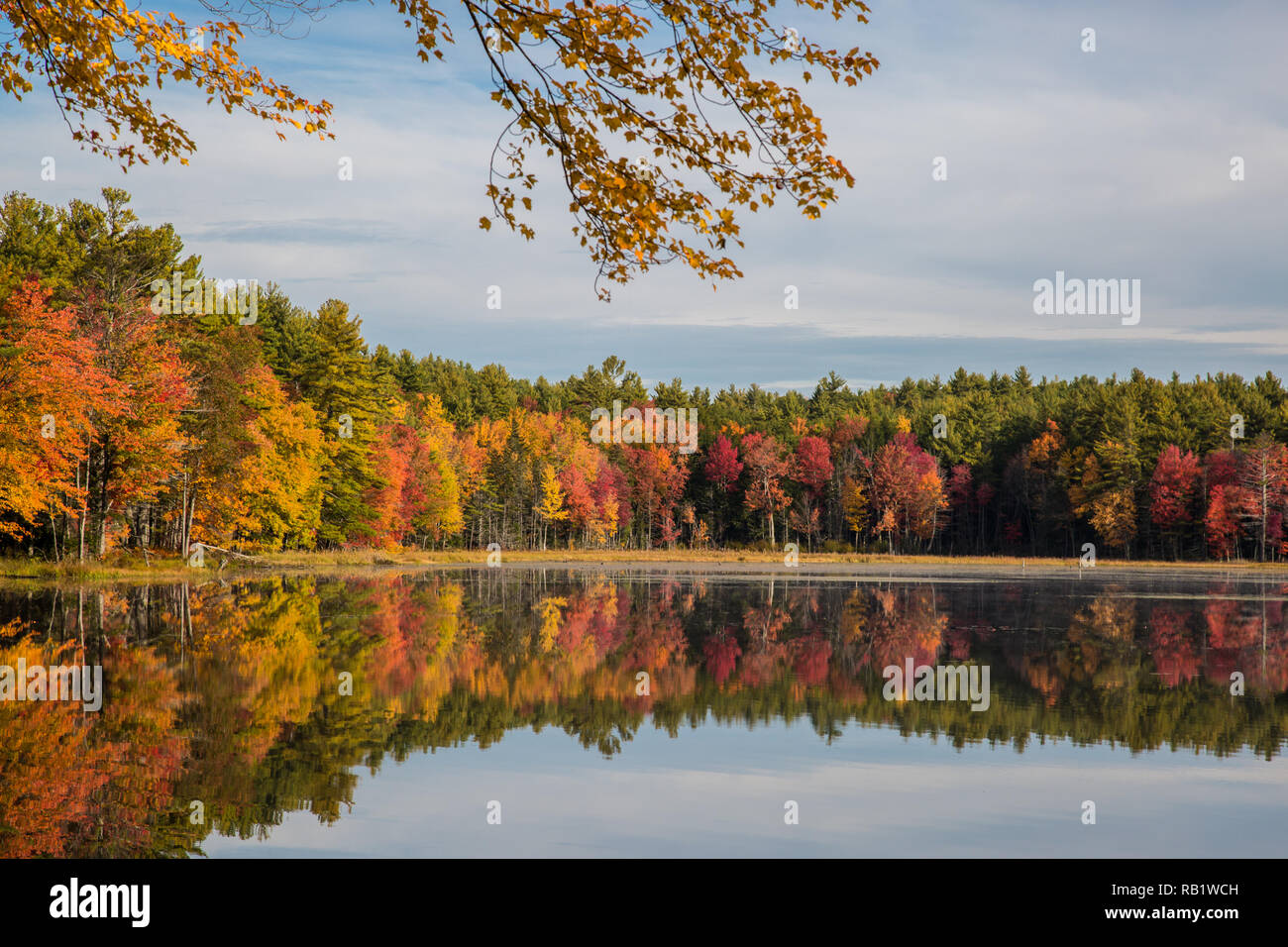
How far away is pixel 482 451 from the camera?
93750mm

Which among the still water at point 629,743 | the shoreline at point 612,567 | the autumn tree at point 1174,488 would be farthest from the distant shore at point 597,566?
the still water at point 629,743

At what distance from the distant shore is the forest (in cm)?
193

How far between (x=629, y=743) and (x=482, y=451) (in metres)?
84.1

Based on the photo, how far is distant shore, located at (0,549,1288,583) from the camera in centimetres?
3609

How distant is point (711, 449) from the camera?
115 metres

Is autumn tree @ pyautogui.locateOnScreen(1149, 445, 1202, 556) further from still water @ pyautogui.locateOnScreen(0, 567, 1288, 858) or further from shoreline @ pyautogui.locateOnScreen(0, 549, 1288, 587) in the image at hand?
still water @ pyautogui.locateOnScreen(0, 567, 1288, 858)

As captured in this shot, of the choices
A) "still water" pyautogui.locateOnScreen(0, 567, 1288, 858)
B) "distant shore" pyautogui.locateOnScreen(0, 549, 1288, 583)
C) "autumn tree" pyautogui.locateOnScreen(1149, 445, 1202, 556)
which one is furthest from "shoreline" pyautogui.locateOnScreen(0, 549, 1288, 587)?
"still water" pyautogui.locateOnScreen(0, 567, 1288, 858)

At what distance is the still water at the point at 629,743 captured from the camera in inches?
310

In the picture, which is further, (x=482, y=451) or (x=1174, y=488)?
(x=482, y=451)

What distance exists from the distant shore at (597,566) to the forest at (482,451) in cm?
193

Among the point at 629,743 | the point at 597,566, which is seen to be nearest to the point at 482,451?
the point at 597,566

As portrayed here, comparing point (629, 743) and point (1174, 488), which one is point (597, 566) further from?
point (629, 743)
